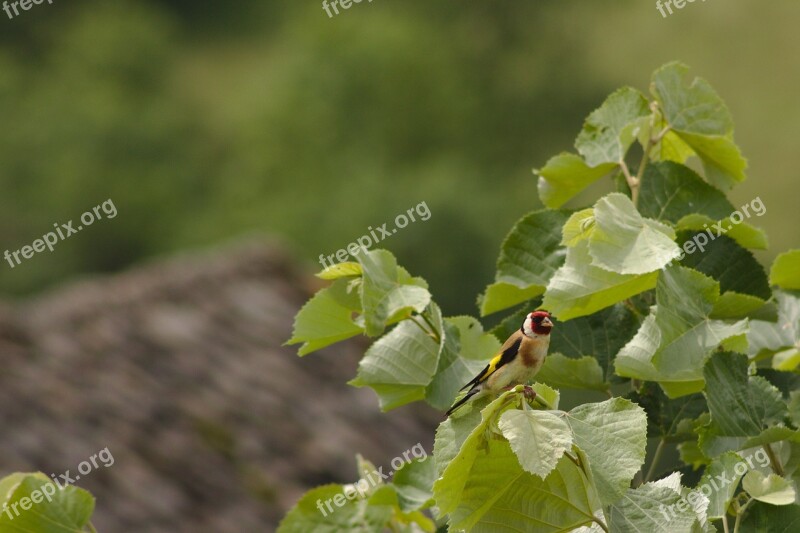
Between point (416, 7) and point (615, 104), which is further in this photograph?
point (416, 7)

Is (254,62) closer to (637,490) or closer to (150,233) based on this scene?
(150,233)

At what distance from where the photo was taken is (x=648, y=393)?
81.2 inches

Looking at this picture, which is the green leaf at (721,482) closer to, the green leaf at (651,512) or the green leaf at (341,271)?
the green leaf at (651,512)

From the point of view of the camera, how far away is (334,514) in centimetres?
224

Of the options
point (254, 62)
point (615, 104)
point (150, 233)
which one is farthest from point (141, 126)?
point (615, 104)

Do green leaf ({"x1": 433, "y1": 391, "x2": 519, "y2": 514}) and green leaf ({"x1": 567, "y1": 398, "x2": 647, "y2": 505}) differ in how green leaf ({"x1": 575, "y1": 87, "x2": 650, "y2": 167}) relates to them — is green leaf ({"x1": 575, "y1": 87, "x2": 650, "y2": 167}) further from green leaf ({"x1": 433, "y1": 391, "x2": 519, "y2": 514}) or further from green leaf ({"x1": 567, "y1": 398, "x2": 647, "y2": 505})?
green leaf ({"x1": 433, "y1": 391, "x2": 519, "y2": 514})

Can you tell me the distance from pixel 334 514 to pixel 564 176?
79 centimetres

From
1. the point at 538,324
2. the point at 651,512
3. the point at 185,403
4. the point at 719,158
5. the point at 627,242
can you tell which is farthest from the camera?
the point at 185,403

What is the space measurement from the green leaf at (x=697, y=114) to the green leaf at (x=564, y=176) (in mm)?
158

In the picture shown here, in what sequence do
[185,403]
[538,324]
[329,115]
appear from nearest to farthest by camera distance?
[538,324], [185,403], [329,115]

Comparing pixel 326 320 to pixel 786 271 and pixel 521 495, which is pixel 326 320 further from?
pixel 786 271

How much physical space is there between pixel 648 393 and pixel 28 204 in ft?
150

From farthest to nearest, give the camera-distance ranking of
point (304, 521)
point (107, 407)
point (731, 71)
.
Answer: point (731, 71) → point (107, 407) → point (304, 521)

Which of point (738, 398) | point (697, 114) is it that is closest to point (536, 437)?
point (738, 398)
